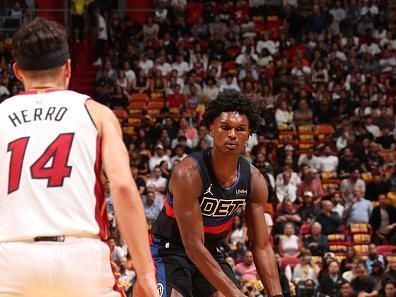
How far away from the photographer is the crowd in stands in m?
14.1

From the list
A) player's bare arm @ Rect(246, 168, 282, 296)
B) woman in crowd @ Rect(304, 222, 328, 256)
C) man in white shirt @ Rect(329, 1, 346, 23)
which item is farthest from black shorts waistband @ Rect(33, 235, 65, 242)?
man in white shirt @ Rect(329, 1, 346, 23)

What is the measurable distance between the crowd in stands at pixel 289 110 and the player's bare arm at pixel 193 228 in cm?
644

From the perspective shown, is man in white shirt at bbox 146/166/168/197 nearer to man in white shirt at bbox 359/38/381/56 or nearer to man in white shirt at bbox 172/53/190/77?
man in white shirt at bbox 172/53/190/77

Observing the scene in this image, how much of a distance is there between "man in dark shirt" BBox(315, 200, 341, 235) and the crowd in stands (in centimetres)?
2

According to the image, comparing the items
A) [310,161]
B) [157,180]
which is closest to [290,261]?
[157,180]

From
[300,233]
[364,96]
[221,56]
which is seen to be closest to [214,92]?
[221,56]

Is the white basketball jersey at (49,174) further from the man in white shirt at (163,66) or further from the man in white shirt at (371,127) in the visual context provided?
the man in white shirt at (163,66)

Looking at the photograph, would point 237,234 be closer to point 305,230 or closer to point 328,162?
point 305,230

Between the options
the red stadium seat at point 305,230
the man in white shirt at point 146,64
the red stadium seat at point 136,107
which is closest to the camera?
the red stadium seat at point 305,230

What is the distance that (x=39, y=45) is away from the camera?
3400mm

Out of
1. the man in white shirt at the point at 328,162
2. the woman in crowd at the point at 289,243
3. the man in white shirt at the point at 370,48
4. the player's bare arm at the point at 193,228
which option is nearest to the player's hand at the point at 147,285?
the player's bare arm at the point at 193,228

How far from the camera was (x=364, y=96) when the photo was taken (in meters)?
19.6

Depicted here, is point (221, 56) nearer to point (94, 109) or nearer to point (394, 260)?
point (394, 260)

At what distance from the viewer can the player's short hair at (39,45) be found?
3.40m
